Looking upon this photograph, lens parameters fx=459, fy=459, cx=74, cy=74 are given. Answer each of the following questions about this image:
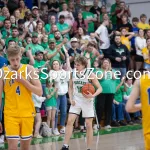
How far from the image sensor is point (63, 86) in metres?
12.8

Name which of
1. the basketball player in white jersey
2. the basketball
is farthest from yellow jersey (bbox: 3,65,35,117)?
the basketball

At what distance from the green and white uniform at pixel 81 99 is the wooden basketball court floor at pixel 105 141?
3.43ft

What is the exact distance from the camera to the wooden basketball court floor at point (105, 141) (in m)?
10.3

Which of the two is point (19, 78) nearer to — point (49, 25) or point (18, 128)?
point (18, 128)

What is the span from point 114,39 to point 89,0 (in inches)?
214

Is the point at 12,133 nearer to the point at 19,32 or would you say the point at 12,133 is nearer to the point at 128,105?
the point at 128,105

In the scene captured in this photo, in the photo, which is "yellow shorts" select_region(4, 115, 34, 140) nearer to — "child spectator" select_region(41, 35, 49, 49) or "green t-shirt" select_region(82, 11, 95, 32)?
"child spectator" select_region(41, 35, 49, 49)

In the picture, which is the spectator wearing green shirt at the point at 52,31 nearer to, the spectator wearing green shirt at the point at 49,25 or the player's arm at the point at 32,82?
the spectator wearing green shirt at the point at 49,25

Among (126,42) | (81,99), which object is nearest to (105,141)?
(81,99)

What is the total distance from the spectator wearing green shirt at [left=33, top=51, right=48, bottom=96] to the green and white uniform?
2.77 metres

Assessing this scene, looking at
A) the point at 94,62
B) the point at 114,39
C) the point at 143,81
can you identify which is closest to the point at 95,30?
the point at 114,39

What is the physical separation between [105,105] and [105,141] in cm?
274

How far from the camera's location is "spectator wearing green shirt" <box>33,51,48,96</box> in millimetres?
12508

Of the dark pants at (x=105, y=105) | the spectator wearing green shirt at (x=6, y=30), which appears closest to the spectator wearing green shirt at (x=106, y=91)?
the dark pants at (x=105, y=105)
